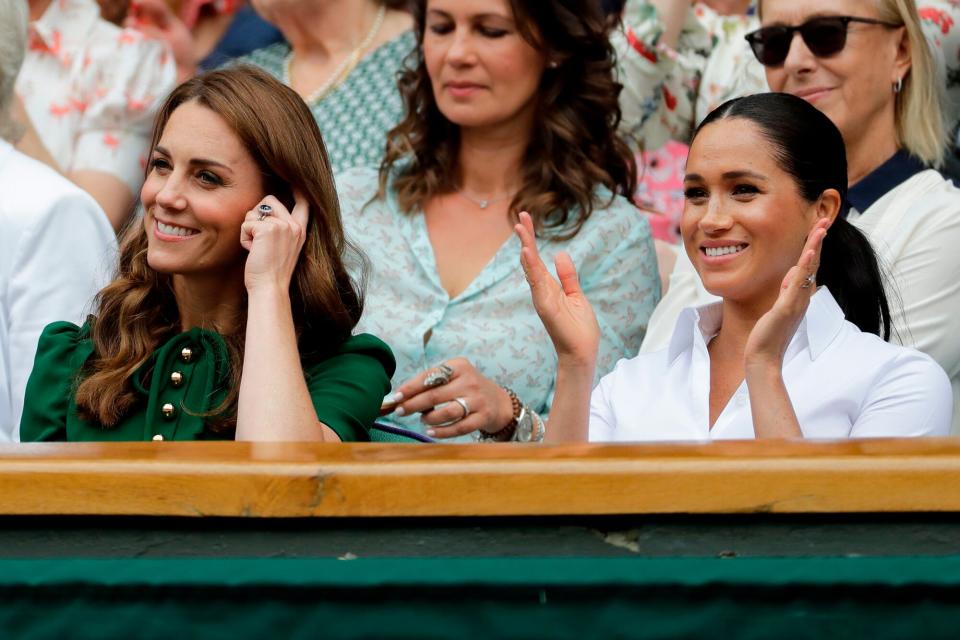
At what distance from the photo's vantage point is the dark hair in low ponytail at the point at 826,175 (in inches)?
108

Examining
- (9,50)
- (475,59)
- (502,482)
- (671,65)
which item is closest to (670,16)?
(671,65)

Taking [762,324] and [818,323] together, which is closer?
[762,324]

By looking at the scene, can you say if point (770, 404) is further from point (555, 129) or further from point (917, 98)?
point (555, 129)

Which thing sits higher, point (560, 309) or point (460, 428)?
point (560, 309)

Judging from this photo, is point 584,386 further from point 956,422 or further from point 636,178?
point 636,178

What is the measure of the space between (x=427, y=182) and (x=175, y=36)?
49.1 inches

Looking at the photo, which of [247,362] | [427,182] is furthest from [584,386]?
[427,182]

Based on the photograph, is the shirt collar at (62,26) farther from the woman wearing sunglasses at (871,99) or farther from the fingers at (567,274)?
the fingers at (567,274)

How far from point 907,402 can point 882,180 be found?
3.07ft

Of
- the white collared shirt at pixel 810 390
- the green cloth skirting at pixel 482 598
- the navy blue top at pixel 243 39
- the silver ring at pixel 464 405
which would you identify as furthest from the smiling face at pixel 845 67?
the green cloth skirting at pixel 482 598

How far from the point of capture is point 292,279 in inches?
109

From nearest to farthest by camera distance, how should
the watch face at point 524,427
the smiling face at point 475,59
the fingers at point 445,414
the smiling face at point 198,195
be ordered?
the smiling face at point 198,195 < the fingers at point 445,414 < the watch face at point 524,427 < the smiling face at point 475,59

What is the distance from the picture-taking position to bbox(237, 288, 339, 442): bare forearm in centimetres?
245

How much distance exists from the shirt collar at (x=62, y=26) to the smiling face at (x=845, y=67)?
190cm
